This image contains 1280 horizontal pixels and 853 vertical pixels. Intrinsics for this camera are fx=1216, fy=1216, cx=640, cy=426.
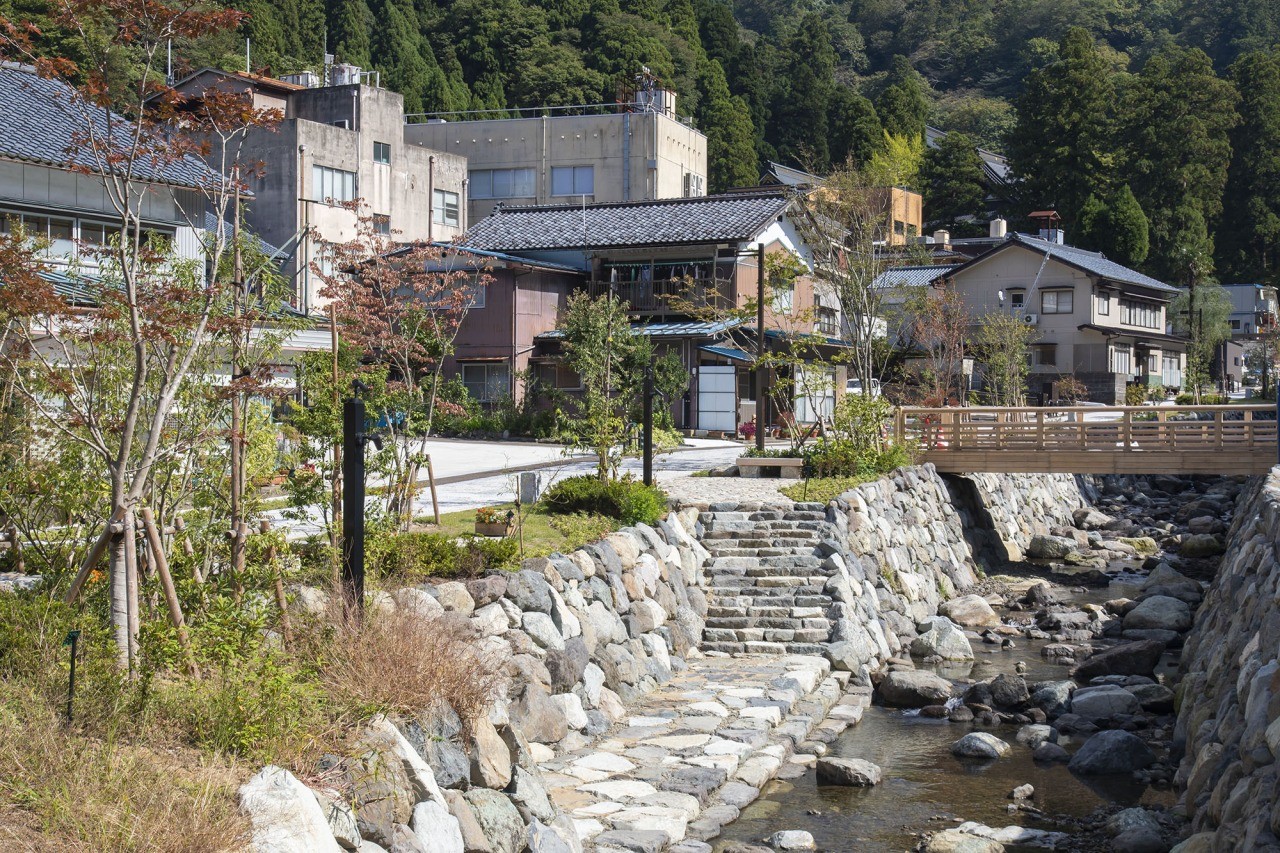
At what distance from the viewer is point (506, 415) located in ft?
115

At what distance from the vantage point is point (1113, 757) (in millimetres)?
12422

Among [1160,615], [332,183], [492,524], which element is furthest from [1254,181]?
[492,524]

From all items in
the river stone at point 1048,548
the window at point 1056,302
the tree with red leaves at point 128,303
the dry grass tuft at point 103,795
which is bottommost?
the river stone at point 1048,548

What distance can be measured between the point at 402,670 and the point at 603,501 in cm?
774

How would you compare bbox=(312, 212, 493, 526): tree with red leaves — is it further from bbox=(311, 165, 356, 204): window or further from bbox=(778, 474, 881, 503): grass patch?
bbox=(311, 165, 356, 204): window

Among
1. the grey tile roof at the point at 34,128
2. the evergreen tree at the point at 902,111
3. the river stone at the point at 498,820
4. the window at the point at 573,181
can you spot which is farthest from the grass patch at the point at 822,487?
the evergreen tree at the point at 902,111

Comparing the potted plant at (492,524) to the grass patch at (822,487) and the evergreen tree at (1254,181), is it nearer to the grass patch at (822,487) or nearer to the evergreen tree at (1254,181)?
the grass patch at (822,487)

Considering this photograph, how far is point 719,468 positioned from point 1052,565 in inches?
327

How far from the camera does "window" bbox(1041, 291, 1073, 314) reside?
51.3 m

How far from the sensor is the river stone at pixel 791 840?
10.1 meters

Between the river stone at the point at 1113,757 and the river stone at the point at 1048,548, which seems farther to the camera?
the river stone at the point at 1048,548

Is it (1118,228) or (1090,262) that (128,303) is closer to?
(1090,262)

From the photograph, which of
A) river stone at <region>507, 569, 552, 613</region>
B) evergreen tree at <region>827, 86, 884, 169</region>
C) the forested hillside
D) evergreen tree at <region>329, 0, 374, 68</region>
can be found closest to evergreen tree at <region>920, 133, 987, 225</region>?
the forested hillside

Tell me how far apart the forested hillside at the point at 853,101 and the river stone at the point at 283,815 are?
5117cm
